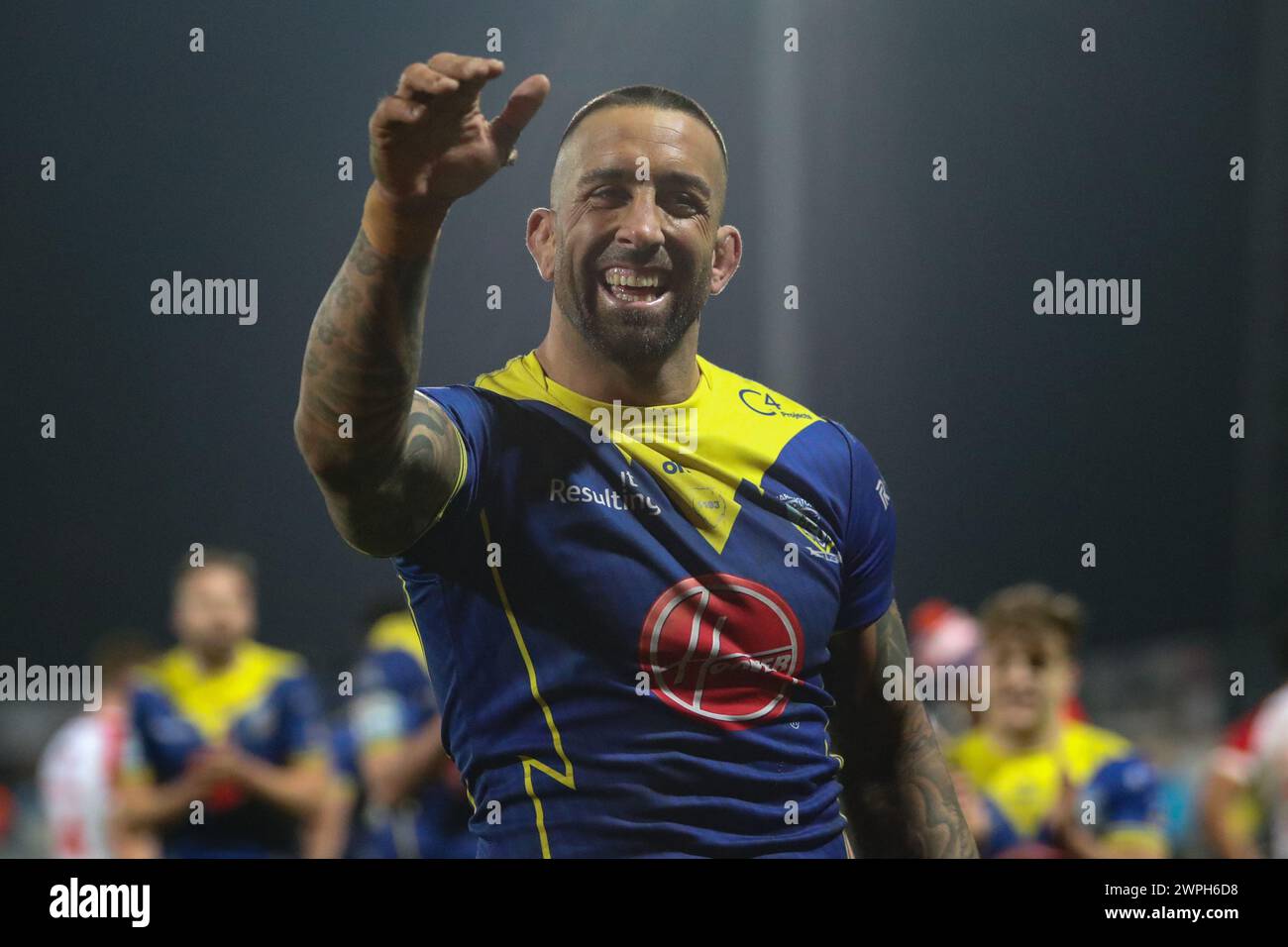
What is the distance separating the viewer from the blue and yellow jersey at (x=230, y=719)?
3797mm

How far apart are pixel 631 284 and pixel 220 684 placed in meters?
2.21

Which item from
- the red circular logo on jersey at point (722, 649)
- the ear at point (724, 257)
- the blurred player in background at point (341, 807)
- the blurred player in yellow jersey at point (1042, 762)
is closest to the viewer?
the red circular logo on jersey at point (722, 649)

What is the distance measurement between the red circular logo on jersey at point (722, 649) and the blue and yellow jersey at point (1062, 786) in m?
1.53

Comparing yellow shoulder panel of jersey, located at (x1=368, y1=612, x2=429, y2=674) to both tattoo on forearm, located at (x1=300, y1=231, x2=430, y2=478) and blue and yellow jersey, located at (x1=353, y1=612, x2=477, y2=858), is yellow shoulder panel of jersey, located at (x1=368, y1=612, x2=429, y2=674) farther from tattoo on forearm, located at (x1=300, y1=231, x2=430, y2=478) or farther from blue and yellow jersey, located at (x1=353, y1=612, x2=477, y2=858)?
tattoo on forearm, located at (x1=300, y1=231, x2=430, y2=478)

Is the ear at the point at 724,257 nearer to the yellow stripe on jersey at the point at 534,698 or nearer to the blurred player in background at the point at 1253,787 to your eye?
the yellow stripe on jersey at the point at 534,698

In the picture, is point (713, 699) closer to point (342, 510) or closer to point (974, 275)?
point (342, 510)

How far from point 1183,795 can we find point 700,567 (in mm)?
3190

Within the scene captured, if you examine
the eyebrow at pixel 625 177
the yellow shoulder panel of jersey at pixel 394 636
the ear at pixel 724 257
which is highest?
the eyebrow at pixel 625 177

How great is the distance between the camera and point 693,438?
2301mm

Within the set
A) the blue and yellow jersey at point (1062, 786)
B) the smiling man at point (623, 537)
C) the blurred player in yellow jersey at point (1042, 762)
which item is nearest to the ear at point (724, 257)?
the smiling man at point (623, 537)

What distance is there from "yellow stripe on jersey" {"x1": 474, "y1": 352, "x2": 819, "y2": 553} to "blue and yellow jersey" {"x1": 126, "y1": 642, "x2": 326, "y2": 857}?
74.5 inches

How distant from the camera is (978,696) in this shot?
3822mm

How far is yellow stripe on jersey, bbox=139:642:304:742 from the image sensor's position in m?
3.90
